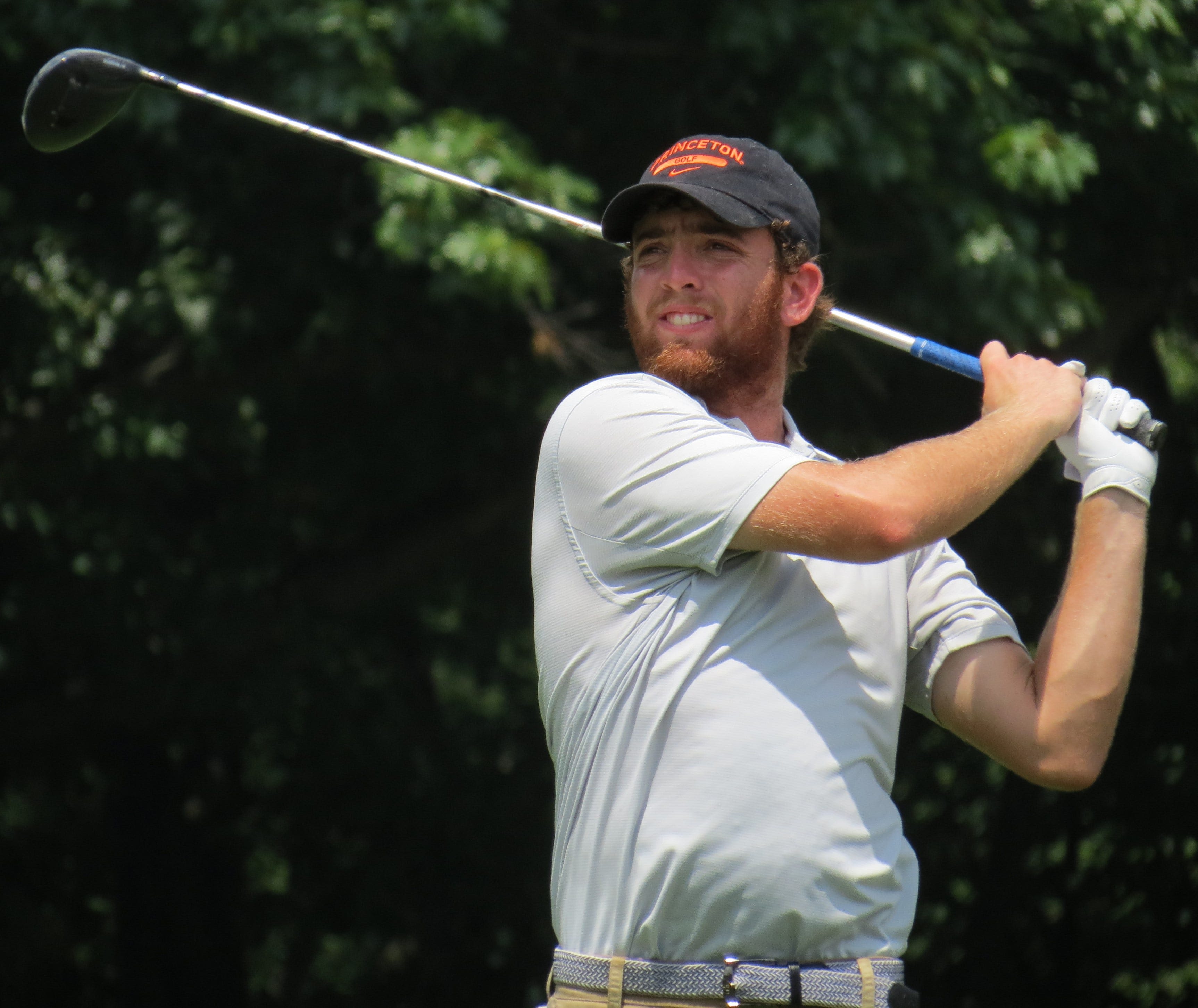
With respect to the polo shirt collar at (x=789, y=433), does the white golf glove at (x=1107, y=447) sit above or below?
above

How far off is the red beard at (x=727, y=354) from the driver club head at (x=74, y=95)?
5.11ft

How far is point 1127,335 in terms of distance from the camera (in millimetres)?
6516

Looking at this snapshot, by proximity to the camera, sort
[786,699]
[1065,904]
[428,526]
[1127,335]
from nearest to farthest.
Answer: [786,699]
[1127,335]
[1065,904]
[428,526]

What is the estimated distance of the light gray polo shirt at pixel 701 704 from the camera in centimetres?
216

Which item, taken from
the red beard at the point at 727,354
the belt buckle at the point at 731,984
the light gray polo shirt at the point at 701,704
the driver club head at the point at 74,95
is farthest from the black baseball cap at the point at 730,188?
the driver club head at the point at 74,95

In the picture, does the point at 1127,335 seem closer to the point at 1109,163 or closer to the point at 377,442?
the point at 1109,163

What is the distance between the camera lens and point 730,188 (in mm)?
2596

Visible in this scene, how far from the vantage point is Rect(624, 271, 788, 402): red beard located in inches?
100

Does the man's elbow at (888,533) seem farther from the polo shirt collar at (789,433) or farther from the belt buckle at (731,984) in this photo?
the belt buckle at (731,984)

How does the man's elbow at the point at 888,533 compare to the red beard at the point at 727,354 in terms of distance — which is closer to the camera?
the man's elbow at the point at 888,533

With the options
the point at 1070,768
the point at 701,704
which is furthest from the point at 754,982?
the point at 1070,768

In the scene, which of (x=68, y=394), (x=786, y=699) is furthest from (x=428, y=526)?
(x=786, y=699)

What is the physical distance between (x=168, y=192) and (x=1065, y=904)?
502 cm

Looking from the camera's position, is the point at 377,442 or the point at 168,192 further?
the point at 377,442
